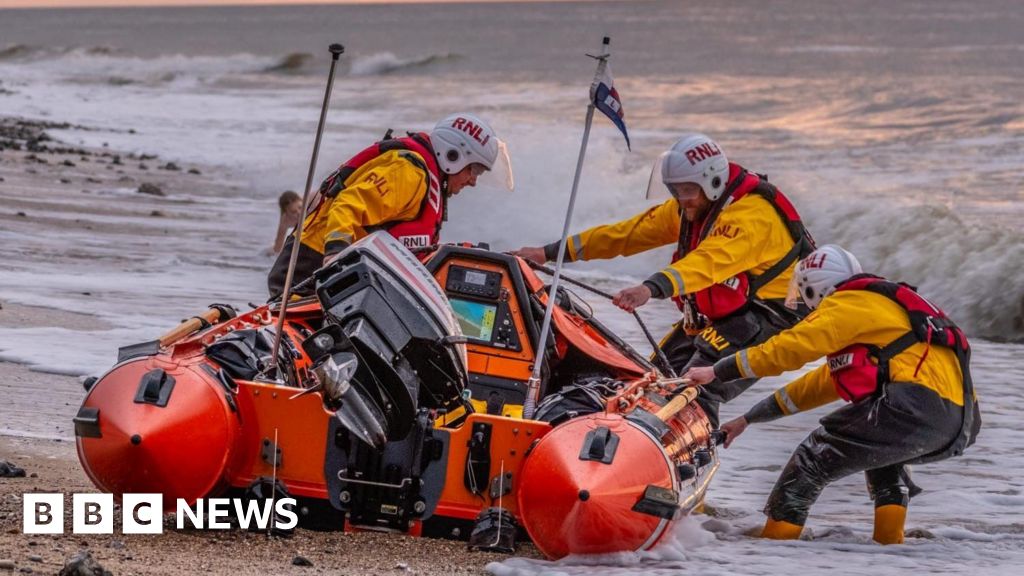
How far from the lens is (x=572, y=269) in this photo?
1755 centimetres

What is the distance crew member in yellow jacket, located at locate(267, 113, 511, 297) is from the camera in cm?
795

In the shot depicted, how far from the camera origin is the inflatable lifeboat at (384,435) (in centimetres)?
619

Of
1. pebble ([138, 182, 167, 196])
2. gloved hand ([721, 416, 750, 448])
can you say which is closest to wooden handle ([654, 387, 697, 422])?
gloved hand ([721, 416, 750, 448])

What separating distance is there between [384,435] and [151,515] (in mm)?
935

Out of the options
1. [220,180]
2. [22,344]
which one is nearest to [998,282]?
[22,344]

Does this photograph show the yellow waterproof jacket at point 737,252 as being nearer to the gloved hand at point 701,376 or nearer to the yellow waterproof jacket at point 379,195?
the gloved hand at point 701,376

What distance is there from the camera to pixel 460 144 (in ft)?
26.8

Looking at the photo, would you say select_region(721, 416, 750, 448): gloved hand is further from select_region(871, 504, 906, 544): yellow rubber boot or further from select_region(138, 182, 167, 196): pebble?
select_region(138, 182, 167, 196): pebble

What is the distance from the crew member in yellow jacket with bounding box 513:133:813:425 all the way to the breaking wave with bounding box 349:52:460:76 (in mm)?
61194

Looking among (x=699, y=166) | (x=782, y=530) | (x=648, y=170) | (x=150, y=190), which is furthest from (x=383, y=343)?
(x=648, y=170)

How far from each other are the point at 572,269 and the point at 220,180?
10.5m

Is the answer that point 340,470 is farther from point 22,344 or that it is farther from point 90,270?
point 90,270

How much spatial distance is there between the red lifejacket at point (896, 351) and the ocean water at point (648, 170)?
651mm

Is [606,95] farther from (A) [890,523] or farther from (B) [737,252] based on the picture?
(A) [890,523]
